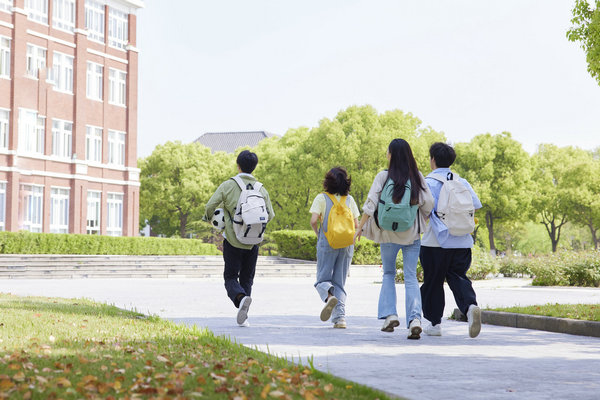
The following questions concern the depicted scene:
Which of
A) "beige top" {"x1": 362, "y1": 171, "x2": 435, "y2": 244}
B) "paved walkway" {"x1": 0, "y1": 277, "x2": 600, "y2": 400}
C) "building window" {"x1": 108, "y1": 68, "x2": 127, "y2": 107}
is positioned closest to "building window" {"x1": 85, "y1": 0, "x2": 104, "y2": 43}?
"building window" {"x1": 108, "y1": 68, "x2": 127, "y2": 107}

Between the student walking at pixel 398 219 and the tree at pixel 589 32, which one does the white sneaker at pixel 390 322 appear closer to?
the student walking at pixel 398 219

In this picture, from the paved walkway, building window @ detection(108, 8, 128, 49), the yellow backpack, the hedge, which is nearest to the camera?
the paved walkway

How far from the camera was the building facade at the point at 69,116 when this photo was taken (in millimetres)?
34688

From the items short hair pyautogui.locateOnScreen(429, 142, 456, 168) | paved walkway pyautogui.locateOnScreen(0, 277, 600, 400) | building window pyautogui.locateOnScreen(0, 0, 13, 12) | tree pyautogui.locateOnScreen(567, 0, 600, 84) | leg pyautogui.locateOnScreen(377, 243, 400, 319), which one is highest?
building window pyautogui.locateOnScreen(0, 0, 13, 12)

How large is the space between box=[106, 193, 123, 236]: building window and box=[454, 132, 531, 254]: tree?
23.4 m

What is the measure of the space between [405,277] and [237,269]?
198cm

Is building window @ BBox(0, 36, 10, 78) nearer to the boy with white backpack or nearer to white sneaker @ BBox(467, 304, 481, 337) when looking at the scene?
the boy with white backpack

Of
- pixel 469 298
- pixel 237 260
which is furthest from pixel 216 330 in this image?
pixel 469 298

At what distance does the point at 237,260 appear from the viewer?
330 inches

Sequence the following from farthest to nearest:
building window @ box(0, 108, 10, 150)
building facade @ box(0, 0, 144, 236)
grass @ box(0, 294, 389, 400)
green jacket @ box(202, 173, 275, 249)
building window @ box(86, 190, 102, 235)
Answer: building window @ box(86, 190, 102, 235)
building facade @ box(0, 0, 144, 236)
building window @ box(0, 108, 10, 150)
green jacket @ box(202, 173, 275, 249)
grass @ box(0, 294, 389, 400)

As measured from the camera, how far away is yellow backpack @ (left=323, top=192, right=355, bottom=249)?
7.96 m

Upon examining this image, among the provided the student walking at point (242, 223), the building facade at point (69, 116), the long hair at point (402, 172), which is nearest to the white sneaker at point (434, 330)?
the long hair at point (402, 172)

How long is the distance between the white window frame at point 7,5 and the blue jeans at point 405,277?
31924 millimetres

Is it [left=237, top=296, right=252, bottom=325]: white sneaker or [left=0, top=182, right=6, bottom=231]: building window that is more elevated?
[left=0, top=182, right=6, bottom=231]: building window
